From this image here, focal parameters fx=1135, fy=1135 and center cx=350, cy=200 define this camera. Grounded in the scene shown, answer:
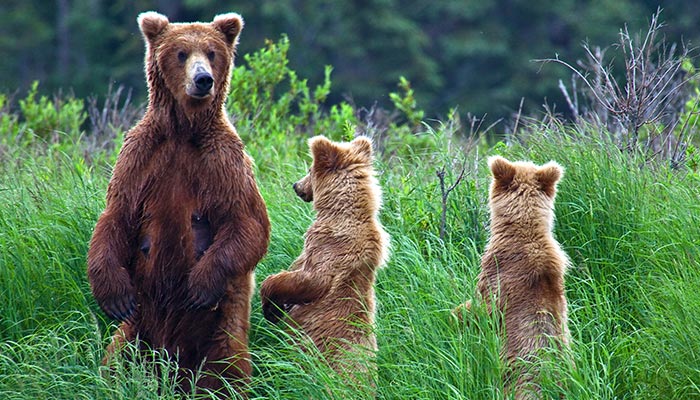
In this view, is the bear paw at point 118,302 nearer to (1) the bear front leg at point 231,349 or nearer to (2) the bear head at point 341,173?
(1) the bear front leg at point 231,349

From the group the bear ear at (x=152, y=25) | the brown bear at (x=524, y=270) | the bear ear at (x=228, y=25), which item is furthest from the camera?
the bear ear at (x=228, y=25)

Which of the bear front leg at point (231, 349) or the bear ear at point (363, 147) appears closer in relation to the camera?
the bear front leg at point (231, 349)

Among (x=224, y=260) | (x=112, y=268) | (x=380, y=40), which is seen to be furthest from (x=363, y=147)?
(x=380, y=40)

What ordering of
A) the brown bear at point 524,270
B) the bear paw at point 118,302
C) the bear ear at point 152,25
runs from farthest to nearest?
the bear ear at point 152,25 → the bear paw at point 118,302 → the brown bear at point 524,270

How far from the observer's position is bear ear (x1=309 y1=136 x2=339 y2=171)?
15.9 ft

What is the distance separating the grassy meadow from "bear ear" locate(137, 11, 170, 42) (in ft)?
4.05

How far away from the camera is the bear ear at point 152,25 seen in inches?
185

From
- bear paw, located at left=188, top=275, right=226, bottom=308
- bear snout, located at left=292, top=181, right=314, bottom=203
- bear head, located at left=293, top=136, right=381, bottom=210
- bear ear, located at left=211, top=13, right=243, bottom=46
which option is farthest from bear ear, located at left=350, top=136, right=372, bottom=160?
bear paw, located at left=188, top=275, right=226, bottom=308


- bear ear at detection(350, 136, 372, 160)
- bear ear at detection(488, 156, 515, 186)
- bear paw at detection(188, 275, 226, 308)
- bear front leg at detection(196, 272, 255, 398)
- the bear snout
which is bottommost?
bear front leg at detection(196, 272, 255, 398)

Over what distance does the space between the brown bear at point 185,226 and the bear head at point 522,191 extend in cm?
96

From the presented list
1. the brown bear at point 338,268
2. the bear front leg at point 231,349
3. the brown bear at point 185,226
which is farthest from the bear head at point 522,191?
the bear front leg at point 231,349

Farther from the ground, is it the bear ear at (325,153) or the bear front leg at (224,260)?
the bear ear at (325,153)

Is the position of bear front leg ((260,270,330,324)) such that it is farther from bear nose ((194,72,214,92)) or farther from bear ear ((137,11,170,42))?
bear ear ((137,11,170,42))

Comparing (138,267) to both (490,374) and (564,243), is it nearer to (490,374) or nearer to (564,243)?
(490,374)
